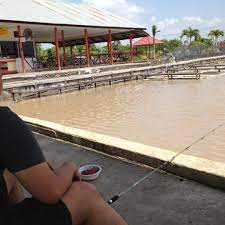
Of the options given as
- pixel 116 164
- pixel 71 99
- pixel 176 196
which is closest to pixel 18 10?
pixel 71 99

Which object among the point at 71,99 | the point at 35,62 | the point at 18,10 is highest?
the point at 18,10

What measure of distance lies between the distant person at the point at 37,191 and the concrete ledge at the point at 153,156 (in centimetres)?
146

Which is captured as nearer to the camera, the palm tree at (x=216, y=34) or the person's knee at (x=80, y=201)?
the person's knee at (x=80, y=201)

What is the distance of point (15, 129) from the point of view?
1.31 m

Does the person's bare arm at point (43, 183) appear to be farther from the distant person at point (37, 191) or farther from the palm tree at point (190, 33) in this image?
the palm tree at point (190, 33)

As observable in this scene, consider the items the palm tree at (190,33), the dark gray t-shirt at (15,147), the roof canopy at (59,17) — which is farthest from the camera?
the palm tree at (190,33)

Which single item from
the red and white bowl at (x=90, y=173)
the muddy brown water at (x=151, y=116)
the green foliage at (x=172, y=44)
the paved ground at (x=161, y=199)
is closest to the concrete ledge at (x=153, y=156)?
the paved ground at (x=161, y=199)

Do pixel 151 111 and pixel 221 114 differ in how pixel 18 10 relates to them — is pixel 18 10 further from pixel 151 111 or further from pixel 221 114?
pixel 221 114

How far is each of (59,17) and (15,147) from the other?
612 inches

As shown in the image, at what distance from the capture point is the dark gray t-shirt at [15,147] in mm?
1287

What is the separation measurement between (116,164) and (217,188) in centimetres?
110

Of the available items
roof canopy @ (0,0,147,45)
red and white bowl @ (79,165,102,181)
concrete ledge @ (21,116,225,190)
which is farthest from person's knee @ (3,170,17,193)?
roof canopy @ (0,0,147,45)

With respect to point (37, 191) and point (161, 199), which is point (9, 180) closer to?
point (37, 191)

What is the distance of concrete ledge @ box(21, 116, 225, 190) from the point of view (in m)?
2.71
